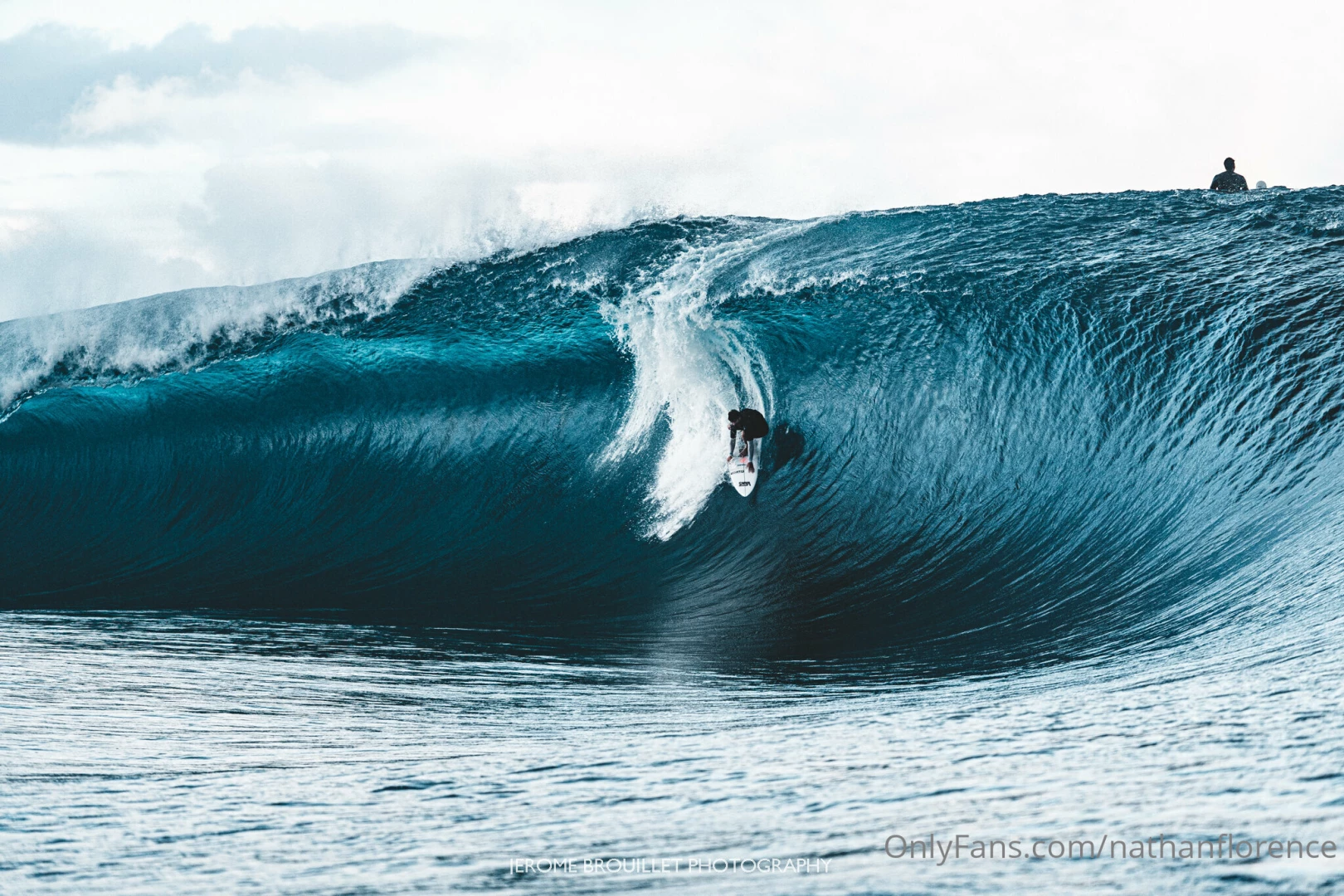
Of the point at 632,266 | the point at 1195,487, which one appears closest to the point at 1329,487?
the point at 1195,487

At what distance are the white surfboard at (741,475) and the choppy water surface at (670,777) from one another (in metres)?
3.76

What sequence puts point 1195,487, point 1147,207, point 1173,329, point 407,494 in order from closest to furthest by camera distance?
point 1195,487 → point 1173,329 → point 407,494 → point 1147,207

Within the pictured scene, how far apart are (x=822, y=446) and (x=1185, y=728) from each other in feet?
20.1

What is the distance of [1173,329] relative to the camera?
27.3 feet

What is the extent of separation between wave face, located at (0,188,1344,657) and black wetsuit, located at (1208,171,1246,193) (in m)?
0.82

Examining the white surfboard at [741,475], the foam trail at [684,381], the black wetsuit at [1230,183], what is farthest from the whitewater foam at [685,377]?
the black wetsuit at [1230,183]

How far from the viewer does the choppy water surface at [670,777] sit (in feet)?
7.95

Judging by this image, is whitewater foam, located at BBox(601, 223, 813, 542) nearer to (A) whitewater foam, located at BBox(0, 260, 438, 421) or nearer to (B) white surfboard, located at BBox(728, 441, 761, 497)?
(B) white surfboard, located at BBox(728, 441, 761, 497)

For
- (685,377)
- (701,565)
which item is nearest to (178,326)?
(685,377)

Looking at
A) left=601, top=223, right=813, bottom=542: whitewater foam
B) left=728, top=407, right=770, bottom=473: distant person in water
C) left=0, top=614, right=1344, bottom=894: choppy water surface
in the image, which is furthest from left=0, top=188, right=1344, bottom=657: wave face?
left=0, top=614, right=1344, bottom=894: choppy water surface

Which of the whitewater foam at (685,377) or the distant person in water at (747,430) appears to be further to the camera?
the whitewater foam at (685,377)

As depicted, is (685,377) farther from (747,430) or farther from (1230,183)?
(1230,183)

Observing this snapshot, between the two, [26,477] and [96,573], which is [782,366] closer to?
[96,573]

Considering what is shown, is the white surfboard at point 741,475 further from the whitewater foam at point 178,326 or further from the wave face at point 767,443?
the whitewater foam at point 178,326
